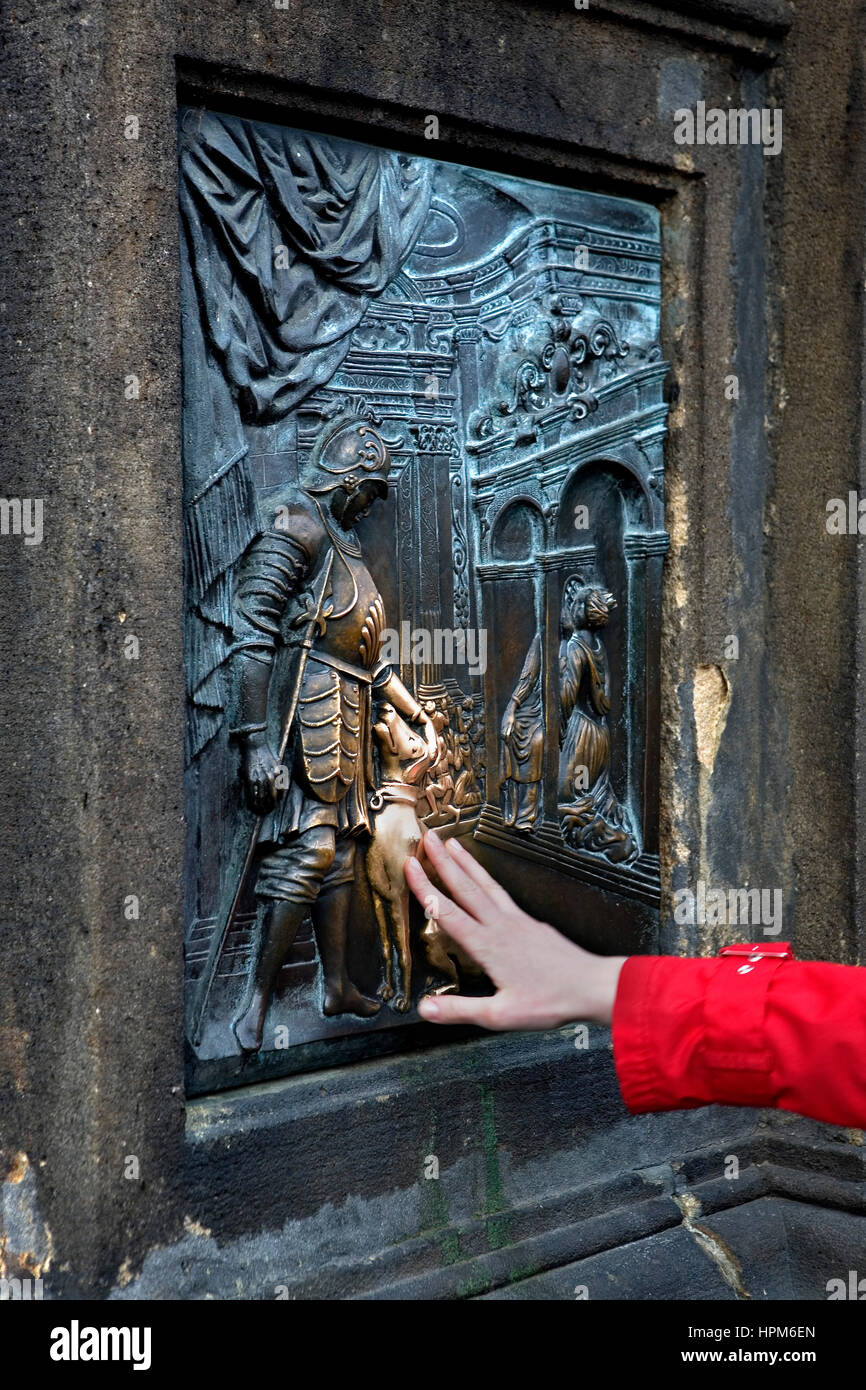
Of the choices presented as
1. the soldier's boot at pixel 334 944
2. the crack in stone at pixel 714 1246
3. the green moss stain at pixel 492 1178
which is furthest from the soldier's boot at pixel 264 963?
the crack in stone at pixel 714 1246

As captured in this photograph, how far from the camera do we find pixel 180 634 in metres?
3.01

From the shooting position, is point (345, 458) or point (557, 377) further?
point (557, 377)

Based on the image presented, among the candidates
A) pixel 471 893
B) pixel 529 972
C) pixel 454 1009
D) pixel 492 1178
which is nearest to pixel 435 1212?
pixel 492 1178

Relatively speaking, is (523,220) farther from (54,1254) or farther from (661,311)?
(54,1254)

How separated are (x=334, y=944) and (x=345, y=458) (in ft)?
4.16

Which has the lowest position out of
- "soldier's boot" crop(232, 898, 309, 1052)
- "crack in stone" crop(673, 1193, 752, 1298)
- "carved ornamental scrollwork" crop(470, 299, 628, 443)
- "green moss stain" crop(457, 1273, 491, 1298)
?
"crack in stone" crop(673, 1193, 752, 1298)

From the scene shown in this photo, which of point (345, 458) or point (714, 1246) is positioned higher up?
point (345, 458)

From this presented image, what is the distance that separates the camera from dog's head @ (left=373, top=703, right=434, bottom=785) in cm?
342

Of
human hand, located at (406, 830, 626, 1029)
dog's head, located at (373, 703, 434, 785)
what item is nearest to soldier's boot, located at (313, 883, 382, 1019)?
dog's head, located at (373, 703, 434, 785)

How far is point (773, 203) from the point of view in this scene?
Answer: 408 centimetres

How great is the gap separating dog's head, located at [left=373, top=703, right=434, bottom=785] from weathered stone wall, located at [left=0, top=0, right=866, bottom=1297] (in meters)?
0.63

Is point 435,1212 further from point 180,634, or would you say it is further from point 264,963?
point 180,634

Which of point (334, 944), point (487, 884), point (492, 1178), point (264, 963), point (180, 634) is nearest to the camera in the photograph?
point (487, 884)

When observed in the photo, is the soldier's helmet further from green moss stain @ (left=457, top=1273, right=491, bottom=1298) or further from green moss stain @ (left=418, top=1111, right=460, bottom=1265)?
green moss stain @ (left=457, top=1273, right=491, bottom=1298)
